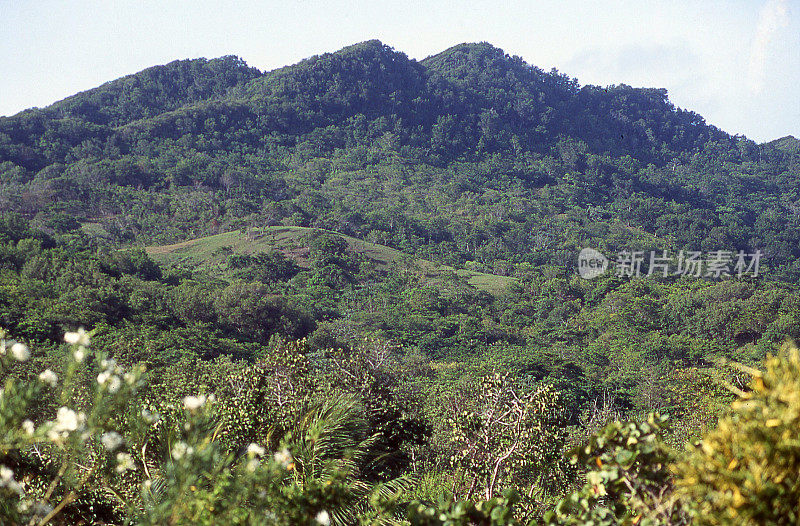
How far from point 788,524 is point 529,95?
135m

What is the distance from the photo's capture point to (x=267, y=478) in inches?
106

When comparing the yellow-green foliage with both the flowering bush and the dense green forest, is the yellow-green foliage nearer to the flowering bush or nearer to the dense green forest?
the dense green forest

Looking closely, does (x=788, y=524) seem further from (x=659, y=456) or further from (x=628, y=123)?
(x=628, y=123)

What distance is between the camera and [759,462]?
2.29 m

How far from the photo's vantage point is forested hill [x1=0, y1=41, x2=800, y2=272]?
6919cm

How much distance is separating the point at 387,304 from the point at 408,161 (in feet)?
182

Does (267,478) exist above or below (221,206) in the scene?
above

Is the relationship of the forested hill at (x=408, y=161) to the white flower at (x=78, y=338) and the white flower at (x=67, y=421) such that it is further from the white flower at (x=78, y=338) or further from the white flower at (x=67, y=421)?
the white flower at (x=67, y=421)

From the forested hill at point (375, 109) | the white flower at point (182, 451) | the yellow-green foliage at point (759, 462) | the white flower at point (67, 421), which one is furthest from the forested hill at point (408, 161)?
the yellow-green foliage at point (759, 462)

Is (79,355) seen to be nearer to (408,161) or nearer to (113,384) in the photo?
(113,384)

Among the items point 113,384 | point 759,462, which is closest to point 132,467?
point 113,384

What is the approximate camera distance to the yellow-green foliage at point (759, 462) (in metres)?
2.23

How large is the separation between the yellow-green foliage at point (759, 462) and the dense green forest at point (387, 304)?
0.4 inches

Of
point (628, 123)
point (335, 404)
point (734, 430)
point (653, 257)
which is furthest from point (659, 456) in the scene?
point (628, 123)
